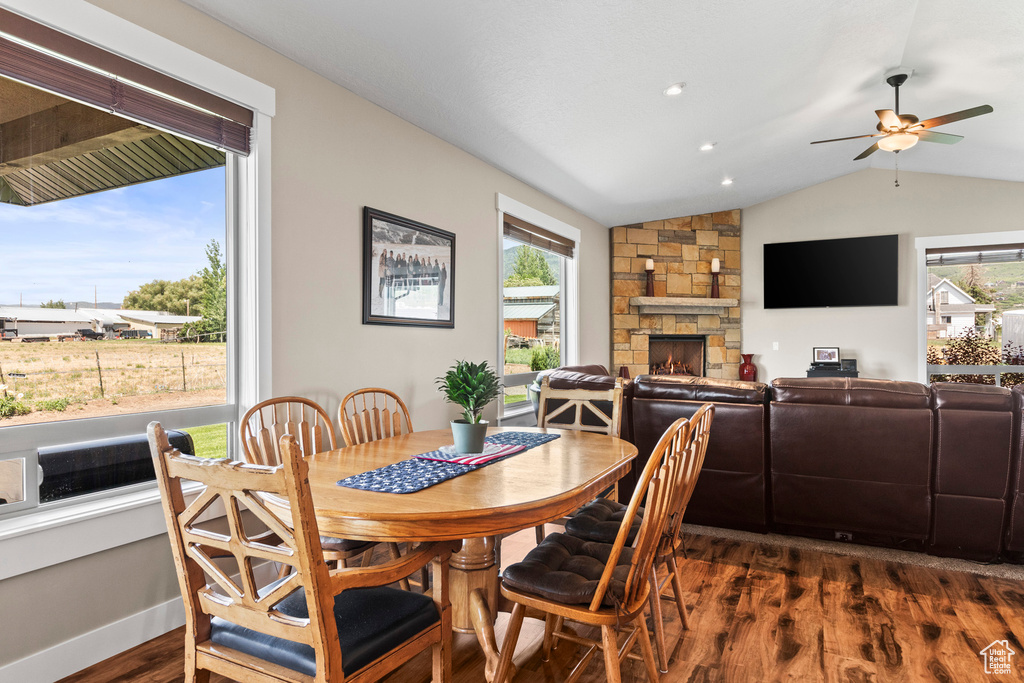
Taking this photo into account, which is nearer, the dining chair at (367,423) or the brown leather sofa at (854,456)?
the dining chair at (367,423)

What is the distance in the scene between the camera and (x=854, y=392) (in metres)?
2.93

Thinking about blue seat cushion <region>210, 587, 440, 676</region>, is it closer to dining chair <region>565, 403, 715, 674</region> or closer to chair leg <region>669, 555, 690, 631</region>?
dining chair <region>565, 403, 715, 674</region>

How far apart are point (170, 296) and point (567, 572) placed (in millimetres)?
1917

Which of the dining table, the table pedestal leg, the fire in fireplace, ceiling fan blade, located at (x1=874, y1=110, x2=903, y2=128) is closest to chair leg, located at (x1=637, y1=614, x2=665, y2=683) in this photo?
the dining table

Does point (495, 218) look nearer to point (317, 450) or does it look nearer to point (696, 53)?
point (696, 53)

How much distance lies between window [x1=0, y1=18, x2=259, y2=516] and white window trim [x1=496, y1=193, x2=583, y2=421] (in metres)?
2.26

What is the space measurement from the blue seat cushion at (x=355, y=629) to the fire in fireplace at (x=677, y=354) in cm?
605

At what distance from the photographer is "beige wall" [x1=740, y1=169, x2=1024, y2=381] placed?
6.31 metres

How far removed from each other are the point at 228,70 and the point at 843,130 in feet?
16.7

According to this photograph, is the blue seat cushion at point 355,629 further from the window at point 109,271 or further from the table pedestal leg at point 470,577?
the window at point 109,271

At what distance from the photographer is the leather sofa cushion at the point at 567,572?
1546mm

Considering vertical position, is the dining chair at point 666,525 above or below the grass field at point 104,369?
below

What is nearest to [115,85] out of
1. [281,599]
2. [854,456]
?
[281,599]

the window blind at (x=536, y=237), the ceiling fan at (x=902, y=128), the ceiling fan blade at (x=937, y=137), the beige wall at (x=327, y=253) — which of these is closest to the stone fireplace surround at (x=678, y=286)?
the window blind at (x=536, y=237)
